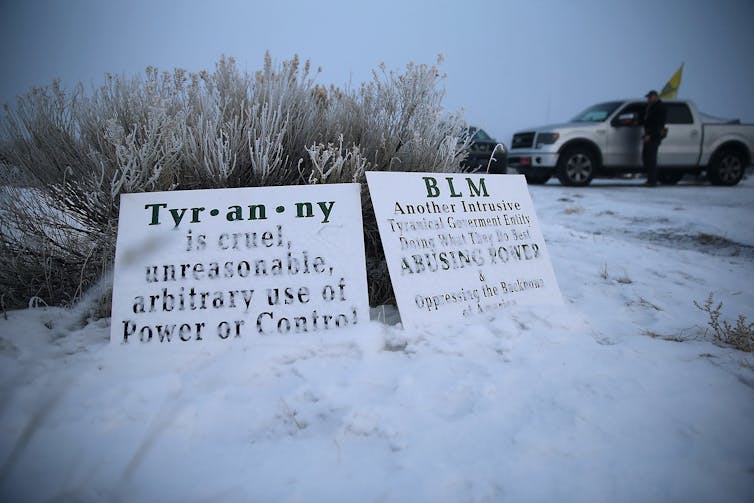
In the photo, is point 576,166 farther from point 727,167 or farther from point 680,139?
point 727,167

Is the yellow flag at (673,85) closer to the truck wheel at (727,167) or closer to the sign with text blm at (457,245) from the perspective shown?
the truck wheel at (727,167)

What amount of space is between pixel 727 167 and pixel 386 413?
39.5 feet

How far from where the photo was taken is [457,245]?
2.25m

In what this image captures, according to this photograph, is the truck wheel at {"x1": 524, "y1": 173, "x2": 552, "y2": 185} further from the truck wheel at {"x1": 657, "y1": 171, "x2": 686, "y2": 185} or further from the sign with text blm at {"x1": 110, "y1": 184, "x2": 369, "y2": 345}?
the sign with text blm at {"x1": 110, "y1": 184, "x2": 369, "y2": 345}

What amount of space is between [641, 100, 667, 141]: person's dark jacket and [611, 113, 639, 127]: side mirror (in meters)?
0.38

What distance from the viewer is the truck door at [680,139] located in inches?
365

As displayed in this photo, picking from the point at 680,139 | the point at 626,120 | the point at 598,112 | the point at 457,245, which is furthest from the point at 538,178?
the point at 457,245

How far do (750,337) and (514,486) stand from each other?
161 cm

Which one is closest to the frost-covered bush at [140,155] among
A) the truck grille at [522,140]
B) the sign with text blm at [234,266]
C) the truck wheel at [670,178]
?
the sign with text blm at [234,266]

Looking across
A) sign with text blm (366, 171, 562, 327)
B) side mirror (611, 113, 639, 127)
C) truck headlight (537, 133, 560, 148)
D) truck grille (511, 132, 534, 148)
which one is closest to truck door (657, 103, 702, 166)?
side mirror (611, 113, 639, 127)

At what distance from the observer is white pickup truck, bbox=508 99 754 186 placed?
889 cm

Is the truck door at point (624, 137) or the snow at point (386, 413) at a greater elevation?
the truck door at point (624, 137)

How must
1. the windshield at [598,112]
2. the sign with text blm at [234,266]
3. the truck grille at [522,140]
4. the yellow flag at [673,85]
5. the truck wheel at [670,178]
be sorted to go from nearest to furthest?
1. the sign with text blm at [234,266]
2. the windshield at [598,112]
3. the truck grille at [522,140]
4. the truck wheel at [670,178]
5. the yellow flag at [673,85]

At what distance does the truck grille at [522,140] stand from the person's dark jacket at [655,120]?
2.27m
